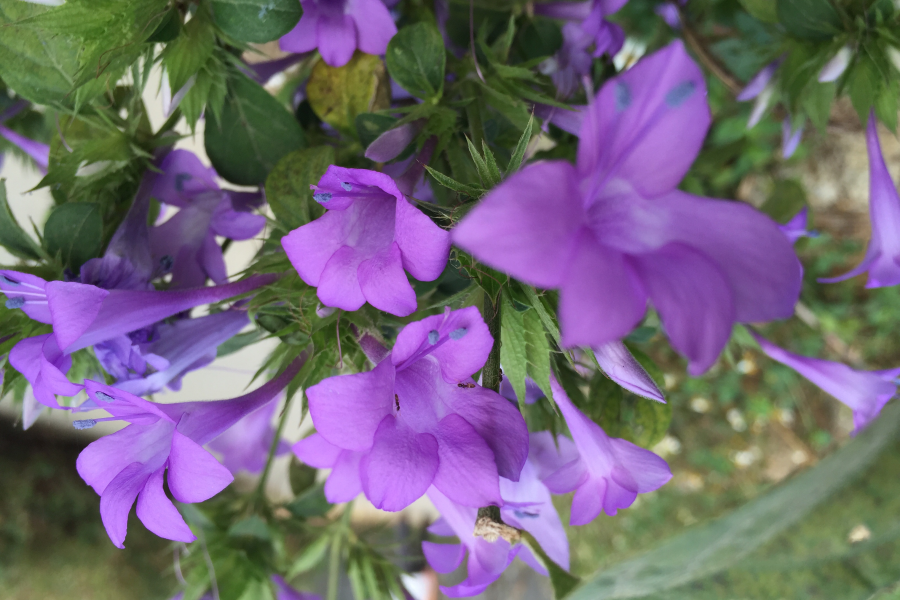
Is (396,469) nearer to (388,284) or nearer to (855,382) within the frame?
(388,284)

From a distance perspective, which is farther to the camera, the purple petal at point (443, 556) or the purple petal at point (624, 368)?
the purple petal at point (443, 556)

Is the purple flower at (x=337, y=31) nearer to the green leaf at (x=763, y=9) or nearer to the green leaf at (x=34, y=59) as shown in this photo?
the green leaf at (x=34, y=59)

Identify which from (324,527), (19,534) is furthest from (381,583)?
(19,534)

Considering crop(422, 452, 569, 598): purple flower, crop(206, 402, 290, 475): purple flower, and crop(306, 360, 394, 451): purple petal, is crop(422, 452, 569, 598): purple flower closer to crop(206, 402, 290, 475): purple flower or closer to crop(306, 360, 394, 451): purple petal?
crop(306, 360, 394, 451): purple petal

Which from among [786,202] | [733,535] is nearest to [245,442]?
[733,535]

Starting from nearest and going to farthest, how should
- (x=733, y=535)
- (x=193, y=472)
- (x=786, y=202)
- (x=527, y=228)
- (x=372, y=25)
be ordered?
(x=527, y=228)
(x=193, y=472)
(x=372, y=25)
(x=733, y=535)
(x=786, y=202)

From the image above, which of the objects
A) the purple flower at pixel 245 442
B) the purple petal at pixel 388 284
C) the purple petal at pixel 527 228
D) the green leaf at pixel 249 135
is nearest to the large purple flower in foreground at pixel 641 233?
the purple petal at pixel 527 228

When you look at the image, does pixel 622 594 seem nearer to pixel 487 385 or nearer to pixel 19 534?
pixel 487 385
